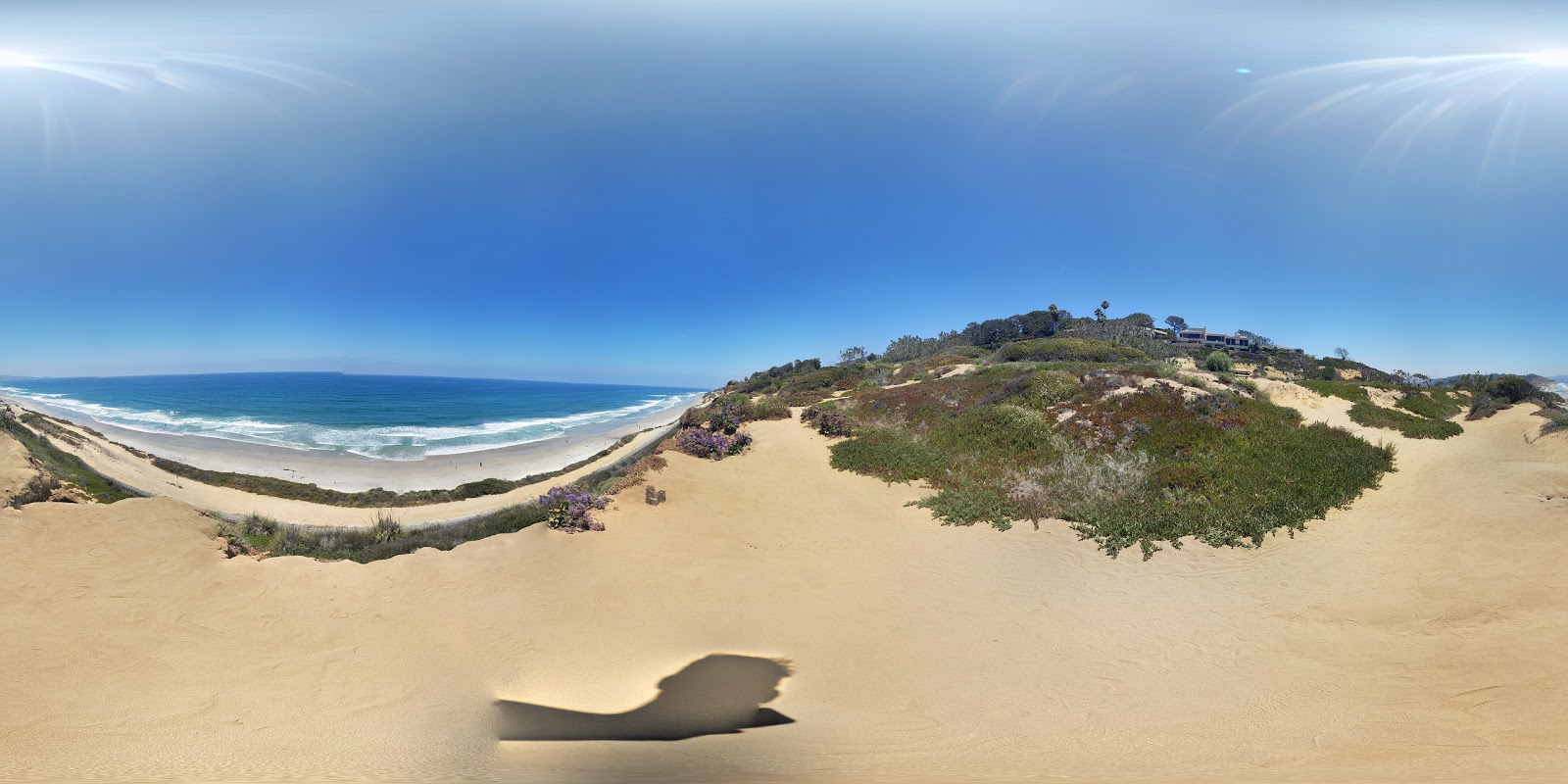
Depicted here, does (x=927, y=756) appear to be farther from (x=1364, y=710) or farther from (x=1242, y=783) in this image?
(x=1364, y=710)

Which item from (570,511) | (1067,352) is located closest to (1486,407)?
(1067,352)

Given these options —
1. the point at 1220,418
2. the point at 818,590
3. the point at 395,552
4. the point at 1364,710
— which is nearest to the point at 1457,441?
the point at 1220,418

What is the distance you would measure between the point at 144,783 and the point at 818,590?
6.23m

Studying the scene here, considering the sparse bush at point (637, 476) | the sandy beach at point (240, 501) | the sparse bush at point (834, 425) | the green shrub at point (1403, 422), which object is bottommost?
the sandy beach at point (240, 501)

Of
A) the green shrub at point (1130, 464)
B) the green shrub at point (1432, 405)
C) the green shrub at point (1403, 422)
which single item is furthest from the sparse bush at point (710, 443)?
the green shrub at point (1432, 405)

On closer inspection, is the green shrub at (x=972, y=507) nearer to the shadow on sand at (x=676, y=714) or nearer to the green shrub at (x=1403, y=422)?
the shadow on sand at (x=676, y=714)

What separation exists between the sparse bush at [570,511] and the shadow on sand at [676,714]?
3781 mm

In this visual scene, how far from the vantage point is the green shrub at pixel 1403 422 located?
45.7ft

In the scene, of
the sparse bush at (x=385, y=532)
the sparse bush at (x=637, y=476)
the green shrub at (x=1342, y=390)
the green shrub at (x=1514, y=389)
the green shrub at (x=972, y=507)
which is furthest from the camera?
the green shrub at (x=1342, y=390)

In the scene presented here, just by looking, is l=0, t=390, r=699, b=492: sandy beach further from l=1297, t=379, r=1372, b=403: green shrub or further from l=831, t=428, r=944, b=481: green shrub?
l=1297, t=379, r=1372, b=403: green shrub

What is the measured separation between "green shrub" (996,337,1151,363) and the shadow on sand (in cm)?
3299

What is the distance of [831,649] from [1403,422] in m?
20.2

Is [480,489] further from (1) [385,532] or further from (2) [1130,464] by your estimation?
(2) [1130,464]

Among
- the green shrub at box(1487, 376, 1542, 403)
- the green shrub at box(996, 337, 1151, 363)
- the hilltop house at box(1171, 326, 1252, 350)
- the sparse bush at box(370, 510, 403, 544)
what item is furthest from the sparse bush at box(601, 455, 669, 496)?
the hilltop house at box(1171, 326, 1252, 350)
